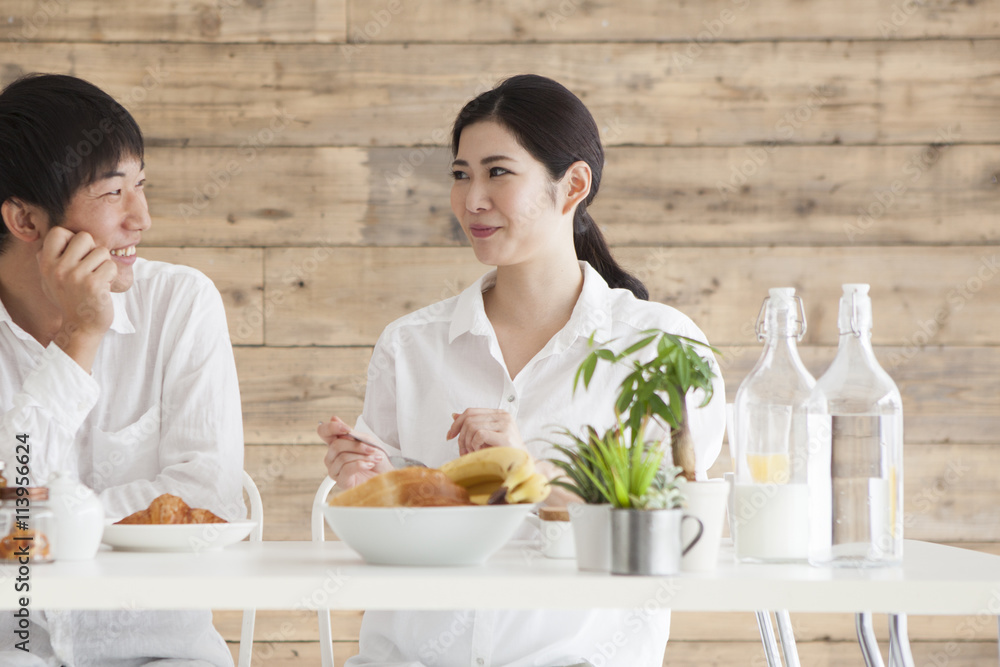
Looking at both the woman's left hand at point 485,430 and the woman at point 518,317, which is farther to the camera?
the woman at point 518,317

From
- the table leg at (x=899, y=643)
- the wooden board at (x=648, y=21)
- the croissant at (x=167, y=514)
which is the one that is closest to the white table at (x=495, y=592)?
the table leg at (x=899, y=643)

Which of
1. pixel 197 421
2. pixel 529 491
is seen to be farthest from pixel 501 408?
pixel 529 491

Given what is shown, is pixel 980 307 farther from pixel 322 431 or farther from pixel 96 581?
pixel 96 581

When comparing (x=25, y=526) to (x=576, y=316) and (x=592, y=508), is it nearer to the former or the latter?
(x=592, y=508)

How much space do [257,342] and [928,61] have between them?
177 cm

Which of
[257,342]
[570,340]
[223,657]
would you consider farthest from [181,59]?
[223,657]

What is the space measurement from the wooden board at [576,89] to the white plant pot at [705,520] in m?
1.56

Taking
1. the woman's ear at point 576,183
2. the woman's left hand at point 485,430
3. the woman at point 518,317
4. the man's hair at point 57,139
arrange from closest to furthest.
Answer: the woman's left hand at point 485,430
the man's hair at point 57,139
the woman at point 518,317
the woman's ear at point 576,183

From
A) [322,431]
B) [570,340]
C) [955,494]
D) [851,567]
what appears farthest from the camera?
[955,494]

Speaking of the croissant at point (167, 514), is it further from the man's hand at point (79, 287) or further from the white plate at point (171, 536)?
the man's hand at point (79, 287)

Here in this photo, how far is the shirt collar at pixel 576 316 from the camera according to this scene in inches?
61.3

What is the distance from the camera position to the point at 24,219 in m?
1.47

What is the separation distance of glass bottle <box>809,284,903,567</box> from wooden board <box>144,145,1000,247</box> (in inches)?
53.9

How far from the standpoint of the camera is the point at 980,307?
2270mm
